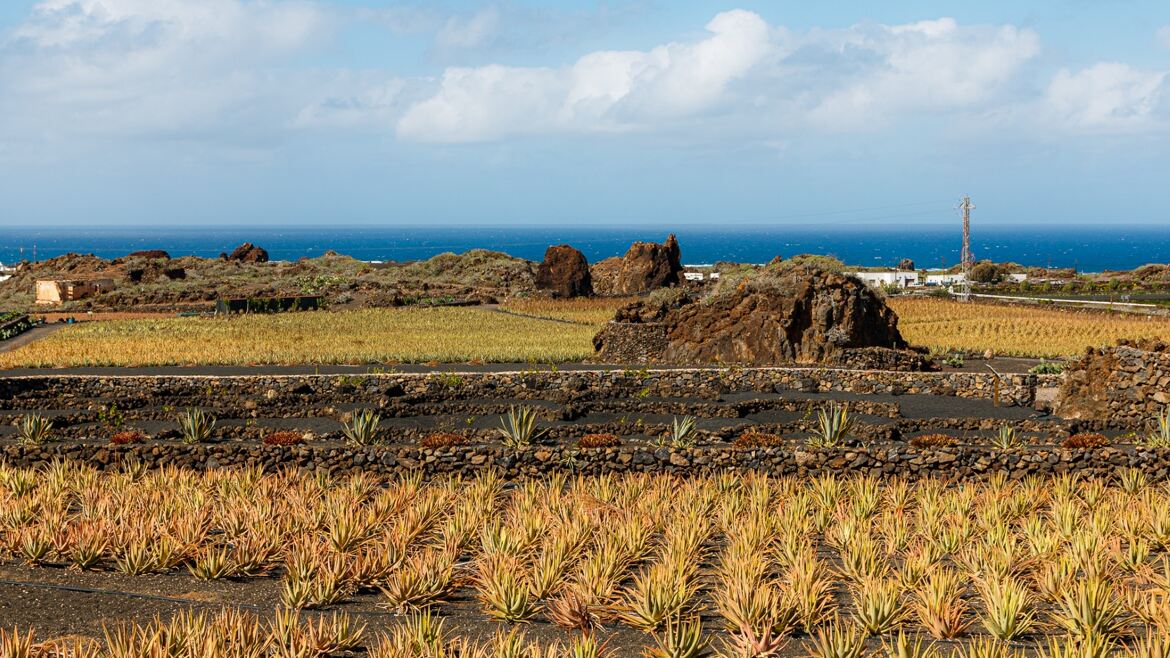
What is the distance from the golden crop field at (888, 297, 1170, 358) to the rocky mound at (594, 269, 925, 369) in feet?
15.7

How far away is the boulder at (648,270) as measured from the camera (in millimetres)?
70062

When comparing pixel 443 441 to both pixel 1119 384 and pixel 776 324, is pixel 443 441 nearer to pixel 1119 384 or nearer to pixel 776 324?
pixel 1119 384

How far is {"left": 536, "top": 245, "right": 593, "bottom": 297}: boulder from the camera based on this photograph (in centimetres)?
6631

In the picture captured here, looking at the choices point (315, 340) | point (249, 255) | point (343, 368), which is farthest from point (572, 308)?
point (249, 255)

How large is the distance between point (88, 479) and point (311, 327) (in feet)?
104

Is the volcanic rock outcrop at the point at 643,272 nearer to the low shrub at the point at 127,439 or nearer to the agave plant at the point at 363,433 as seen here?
the agave plant at the point at 363,433

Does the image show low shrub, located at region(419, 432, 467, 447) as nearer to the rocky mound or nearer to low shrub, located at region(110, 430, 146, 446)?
low shrub, located at region(110, 430, 146, 446)

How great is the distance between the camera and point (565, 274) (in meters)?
66.3

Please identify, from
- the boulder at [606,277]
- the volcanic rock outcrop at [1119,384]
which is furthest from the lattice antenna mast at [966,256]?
the volcanic rock outcrop at [1119,384]

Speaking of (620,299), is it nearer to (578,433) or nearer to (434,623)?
(578,433)

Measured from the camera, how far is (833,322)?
3428 centimetres

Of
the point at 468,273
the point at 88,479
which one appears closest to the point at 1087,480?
the point at 88,479

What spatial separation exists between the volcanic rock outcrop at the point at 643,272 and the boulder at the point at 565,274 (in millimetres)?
3738

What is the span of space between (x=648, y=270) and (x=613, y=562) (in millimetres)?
58983
